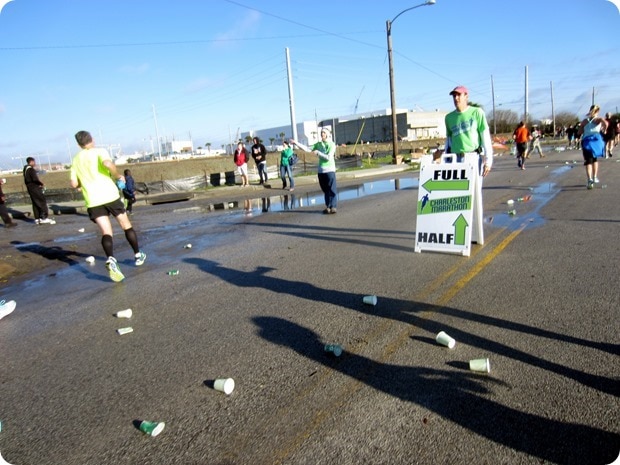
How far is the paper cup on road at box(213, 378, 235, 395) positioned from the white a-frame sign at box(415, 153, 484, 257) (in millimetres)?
3979

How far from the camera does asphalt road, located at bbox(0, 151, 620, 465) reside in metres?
2.42

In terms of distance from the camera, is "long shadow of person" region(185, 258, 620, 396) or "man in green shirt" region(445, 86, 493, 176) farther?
"man in green shirt" region(445, 86, 493, 176)

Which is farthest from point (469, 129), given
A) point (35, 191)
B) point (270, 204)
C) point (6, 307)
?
point (35, 191)

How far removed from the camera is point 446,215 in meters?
6.12

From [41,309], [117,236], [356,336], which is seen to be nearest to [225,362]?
[356,336]

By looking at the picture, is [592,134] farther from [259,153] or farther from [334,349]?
[259,153]

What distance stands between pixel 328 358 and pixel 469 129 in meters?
4.46

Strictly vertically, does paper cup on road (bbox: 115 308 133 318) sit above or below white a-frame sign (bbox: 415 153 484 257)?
below

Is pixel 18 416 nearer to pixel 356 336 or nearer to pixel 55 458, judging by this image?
pixel 55 458

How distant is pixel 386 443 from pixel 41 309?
4633mm

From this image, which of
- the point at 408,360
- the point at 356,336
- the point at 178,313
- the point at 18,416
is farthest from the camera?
the point at 178,313

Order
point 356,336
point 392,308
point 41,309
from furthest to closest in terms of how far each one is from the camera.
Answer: point 41,309 → point 392,308 → point 356,336

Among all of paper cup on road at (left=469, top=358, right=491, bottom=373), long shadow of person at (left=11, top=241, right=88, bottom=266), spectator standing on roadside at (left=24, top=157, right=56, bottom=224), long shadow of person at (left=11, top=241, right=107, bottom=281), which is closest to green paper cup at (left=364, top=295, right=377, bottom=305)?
paper cup on road at (left=469, top=358, right=491, bottom=373)

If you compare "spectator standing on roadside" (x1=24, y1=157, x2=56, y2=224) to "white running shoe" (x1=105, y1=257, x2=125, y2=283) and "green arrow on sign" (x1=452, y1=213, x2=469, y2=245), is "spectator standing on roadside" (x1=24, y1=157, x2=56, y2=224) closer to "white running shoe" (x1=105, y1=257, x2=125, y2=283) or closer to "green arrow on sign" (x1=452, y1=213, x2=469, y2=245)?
"white running shoe" (x1=105, y1=257, x2=125, y2=283)
